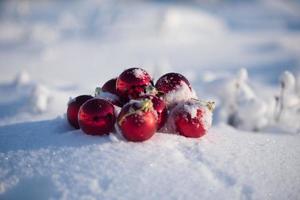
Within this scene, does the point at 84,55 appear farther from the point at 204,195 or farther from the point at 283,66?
the point at 204,195

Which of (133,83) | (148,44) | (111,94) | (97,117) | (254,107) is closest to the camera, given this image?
(97,117)

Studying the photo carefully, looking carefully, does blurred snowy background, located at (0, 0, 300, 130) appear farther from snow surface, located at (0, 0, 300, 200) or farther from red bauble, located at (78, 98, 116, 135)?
red bauble, located at (78, 98, 116, 135)

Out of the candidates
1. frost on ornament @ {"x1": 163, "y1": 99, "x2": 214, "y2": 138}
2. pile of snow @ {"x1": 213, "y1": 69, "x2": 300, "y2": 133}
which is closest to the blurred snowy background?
pile of snow @ {"x1": 213, "y1": 69, "x2": 300, "y2": 133}

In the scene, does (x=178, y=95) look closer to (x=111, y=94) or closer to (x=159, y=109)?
(x=159, y=109)

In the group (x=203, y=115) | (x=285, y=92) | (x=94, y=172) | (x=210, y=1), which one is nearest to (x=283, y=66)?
(x=285, y=92)

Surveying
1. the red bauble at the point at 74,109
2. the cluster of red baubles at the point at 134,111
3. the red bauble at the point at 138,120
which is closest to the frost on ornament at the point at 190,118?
the cluster of red baubles at the point at 134,111

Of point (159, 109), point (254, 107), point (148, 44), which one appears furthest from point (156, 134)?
point (148, 44)

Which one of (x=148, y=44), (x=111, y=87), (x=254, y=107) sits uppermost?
(x=111, y=87)
